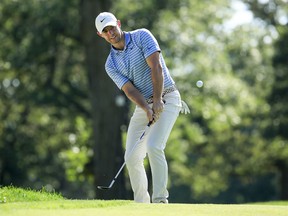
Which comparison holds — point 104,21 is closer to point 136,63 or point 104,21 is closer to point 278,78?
point 136,63

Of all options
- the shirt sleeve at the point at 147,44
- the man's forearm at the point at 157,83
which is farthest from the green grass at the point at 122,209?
the shirt sleeve at the point at 147,44

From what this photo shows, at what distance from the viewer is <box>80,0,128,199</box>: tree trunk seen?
66.0 ft

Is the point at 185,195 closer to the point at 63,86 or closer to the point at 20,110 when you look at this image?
the point at 20,110

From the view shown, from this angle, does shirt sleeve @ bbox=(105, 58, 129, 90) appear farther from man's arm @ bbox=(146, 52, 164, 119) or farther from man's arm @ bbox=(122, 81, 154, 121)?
man's arm @ bbox=(146, 52, 164, 119)

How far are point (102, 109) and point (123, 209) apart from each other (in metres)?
13.6

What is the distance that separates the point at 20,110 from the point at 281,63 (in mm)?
11482

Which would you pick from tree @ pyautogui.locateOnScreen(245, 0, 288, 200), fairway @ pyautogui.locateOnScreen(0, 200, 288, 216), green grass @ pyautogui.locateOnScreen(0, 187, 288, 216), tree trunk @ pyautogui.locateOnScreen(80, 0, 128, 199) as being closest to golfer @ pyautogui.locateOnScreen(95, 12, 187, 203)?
green grass @ pyautogui.locateOnScreen(0, 187, 288, 216)

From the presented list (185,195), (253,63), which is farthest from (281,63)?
(185,195)

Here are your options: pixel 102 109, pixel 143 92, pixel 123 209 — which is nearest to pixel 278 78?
pixel 102 109

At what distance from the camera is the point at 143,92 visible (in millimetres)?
8648

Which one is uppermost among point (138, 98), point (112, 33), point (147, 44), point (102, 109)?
point (112, 33)

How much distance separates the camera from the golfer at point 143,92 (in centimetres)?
834

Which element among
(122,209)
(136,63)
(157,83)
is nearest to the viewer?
(122,209)

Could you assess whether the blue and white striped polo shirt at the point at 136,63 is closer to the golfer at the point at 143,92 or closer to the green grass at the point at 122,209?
the golfer at the point at 143,92
